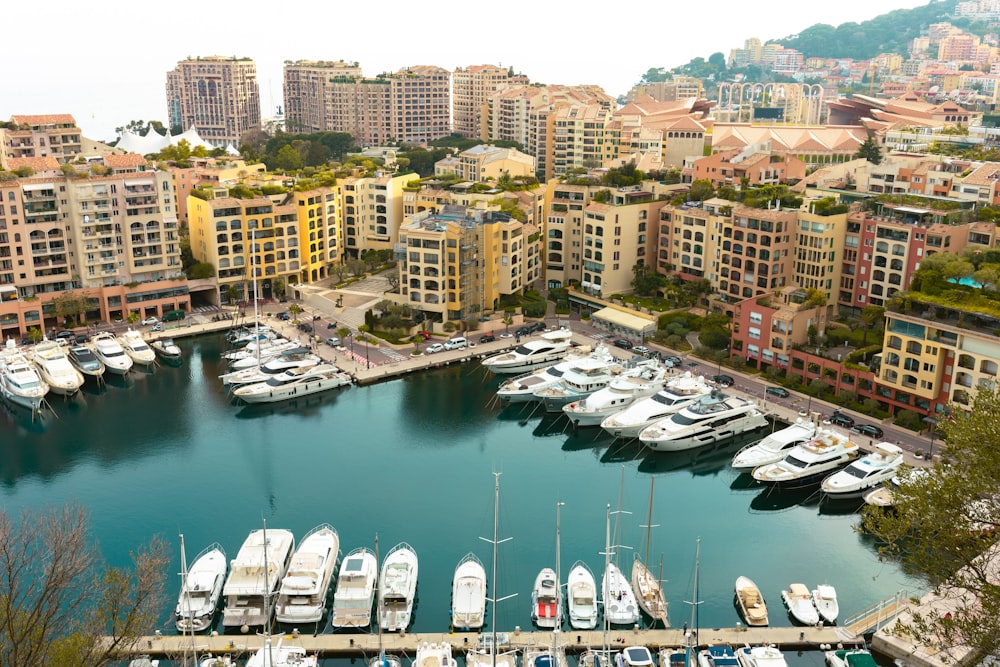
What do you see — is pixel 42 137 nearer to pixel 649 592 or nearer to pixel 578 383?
pixel 578 383

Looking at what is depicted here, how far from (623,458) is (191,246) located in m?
39.9

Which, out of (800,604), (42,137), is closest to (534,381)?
(800,604)

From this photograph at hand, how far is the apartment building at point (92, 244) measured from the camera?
58875mm

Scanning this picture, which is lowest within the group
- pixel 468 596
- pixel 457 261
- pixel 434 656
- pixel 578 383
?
pixel 434 656

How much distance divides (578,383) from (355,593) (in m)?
22.2

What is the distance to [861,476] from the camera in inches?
1590

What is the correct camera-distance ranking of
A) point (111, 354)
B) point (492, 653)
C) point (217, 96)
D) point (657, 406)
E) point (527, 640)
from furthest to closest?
1. point (217, 96)
2. point (111, 354)
3. point (657, 406)
4. point (527, 640)
5. point (492, 653)

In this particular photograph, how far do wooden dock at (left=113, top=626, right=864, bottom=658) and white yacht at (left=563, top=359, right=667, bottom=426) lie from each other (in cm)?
1856

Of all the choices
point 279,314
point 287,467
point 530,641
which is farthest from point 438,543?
point 279,314

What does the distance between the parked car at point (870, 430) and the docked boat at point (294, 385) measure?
28.0m

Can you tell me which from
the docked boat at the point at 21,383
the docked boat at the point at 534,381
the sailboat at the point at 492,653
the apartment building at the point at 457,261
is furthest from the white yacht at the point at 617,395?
the docked boat at the point at 21,383

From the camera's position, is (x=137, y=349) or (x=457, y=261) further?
(x=457, y=261)

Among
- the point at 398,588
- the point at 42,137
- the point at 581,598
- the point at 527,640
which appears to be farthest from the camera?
the point at 42,137

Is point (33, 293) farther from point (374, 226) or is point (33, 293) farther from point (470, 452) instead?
point (470, 452)
